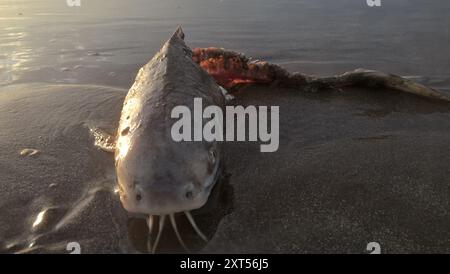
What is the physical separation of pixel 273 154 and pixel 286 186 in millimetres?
520

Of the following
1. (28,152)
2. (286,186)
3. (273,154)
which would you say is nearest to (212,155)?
(286,186)

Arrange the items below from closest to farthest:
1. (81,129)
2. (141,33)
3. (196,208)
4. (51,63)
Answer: (196,208), (81,129), (51,63), (141,33)

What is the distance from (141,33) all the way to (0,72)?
9.09 feet

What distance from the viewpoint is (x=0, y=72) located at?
19.4 ft

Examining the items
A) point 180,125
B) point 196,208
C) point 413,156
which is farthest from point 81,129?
point 413,156

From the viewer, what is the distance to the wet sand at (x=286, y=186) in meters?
2.50

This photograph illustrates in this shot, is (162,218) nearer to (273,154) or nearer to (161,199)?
(161,199)

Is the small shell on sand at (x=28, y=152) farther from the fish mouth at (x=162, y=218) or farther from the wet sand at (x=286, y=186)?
the fish mouth at (x=162, y=218)

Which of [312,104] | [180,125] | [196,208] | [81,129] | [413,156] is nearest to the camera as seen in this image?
[196,208]

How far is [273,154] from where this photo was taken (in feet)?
11.5

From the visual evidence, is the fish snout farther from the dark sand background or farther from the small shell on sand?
the small shell on sand

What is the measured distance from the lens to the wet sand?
8.21 feet

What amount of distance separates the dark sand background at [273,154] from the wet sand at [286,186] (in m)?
0.01
